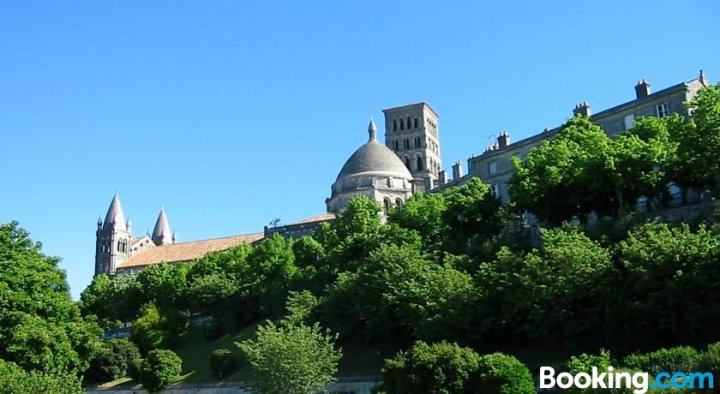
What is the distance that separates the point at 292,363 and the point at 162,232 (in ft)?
333

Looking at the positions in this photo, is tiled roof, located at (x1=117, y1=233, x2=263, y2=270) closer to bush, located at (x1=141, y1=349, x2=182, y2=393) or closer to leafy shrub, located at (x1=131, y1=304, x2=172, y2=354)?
leafy shrub, located at (x1=131, y1=304, x2=172, y2=354)

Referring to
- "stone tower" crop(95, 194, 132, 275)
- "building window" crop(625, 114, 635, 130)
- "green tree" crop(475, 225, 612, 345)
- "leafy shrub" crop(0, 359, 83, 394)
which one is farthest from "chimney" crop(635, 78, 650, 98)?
"stone tower" crop(95, 194, 132, 275)

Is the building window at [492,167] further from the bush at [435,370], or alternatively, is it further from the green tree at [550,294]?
the bush at [435,370]

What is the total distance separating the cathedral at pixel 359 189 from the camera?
3332 inches

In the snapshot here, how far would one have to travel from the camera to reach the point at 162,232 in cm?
12725

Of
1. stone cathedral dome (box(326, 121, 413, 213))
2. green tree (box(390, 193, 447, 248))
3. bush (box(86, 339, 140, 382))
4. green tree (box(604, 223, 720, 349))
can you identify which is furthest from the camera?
stone cathedral dome (box(326, 121, 413, 213))

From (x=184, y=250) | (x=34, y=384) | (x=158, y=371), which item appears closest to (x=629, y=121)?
(x=158, y=371)

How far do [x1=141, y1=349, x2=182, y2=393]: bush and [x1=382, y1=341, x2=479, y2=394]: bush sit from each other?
20594mm

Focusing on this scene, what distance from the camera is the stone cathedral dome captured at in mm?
84062

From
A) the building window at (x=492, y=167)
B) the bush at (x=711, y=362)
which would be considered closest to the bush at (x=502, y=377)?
the bush at (x=711, y=362)

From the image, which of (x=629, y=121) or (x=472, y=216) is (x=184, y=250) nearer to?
(x=472, y=216)

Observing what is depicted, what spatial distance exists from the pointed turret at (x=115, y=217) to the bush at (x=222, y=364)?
3119 inches

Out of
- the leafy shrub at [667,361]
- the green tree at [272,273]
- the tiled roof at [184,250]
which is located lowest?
the leafy shrub at [667,361]

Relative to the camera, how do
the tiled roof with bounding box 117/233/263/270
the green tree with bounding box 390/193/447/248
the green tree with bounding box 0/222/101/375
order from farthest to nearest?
the tiled roof with bounding box 117/233/263/270 < the green tree with bounding box 390/193/447/248 < the green tree with bounding box 0/222/101/375
